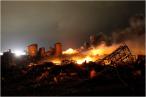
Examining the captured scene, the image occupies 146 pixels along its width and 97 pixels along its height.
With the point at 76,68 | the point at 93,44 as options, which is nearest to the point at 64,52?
the point at 93,44

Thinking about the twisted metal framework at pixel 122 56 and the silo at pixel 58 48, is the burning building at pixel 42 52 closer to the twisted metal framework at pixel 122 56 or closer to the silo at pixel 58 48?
the silo at pixel 58 48

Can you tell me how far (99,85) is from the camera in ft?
82.7

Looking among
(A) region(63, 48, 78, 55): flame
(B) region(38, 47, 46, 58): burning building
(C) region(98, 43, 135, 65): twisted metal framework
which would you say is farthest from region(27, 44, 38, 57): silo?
(C) region(98, 43, 135, 65): twisted metal framework

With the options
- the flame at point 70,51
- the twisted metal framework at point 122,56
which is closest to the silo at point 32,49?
the flame at point 70,51

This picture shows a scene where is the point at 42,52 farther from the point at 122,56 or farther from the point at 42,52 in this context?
the point at 122,56

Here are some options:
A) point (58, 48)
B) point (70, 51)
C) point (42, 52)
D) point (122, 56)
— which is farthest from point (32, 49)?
point (122, 56)

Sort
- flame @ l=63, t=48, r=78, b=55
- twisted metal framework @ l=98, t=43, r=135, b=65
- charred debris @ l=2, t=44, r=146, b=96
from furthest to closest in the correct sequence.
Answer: flame @ l=63, t=48, r=78, b=55 < twisted metal framework @ l=98, t=43, r=135, b=65 < charred debris @ l=2, t=44, r=146, b=96

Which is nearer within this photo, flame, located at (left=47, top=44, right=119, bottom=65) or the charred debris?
the charred debris

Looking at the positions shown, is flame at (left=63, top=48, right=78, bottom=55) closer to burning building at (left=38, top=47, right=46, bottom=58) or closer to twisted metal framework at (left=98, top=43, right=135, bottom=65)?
burning building at (left=38, top=47, right=46, bottom=58)

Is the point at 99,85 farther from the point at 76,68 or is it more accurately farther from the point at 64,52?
the point at 64,52

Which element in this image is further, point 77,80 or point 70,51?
point 70,51

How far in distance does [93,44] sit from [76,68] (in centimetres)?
2414

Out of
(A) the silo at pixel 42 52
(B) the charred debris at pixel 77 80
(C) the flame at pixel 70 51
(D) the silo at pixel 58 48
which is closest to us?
(B) the charred debris at pixel 77 80

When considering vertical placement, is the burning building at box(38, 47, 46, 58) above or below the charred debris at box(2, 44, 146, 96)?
above
